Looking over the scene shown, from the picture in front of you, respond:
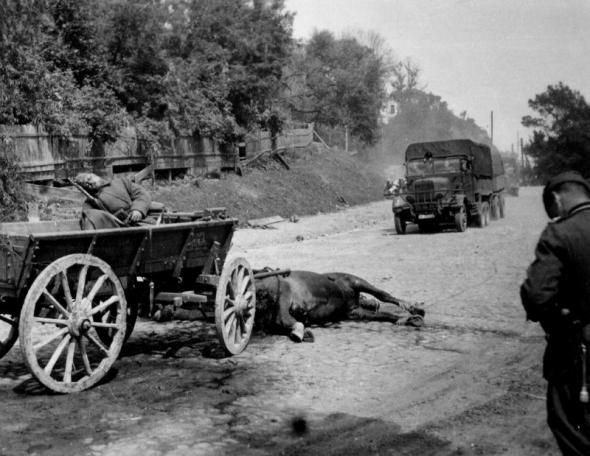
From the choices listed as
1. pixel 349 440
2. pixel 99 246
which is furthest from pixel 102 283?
pixel 349 440

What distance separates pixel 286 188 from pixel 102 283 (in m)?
25.2

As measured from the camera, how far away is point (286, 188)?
100ft

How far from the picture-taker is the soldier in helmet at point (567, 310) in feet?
10.3

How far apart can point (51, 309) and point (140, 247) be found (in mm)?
953

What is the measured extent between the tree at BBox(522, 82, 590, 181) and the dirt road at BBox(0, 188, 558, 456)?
3530 cm

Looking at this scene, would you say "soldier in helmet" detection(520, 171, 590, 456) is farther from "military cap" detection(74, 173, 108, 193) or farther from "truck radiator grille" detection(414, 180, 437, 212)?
"truck radiator grille" detection(414, 180, 437, 212)

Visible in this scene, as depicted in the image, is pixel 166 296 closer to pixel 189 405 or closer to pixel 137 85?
pixel 189 405

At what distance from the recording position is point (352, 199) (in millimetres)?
35812

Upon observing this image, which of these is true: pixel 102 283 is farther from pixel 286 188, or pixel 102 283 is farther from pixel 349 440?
pixel 286 188

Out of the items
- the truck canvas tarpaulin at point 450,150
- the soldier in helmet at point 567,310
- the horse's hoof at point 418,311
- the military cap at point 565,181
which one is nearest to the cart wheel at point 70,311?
the soldier in helmet at point 567,310

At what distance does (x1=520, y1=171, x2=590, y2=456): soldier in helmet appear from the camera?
3131 millimetres

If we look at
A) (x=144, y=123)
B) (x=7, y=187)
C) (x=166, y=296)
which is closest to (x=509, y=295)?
(x=166, y=296)

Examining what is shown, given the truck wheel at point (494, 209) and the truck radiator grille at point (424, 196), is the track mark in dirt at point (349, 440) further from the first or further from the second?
the truck wheel at point (494, 209)

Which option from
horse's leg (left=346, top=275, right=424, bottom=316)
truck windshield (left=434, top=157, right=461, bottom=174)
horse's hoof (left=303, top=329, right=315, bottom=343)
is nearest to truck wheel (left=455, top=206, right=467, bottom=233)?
truck windshield (left=434, top=157, right=461, bottom=174)
